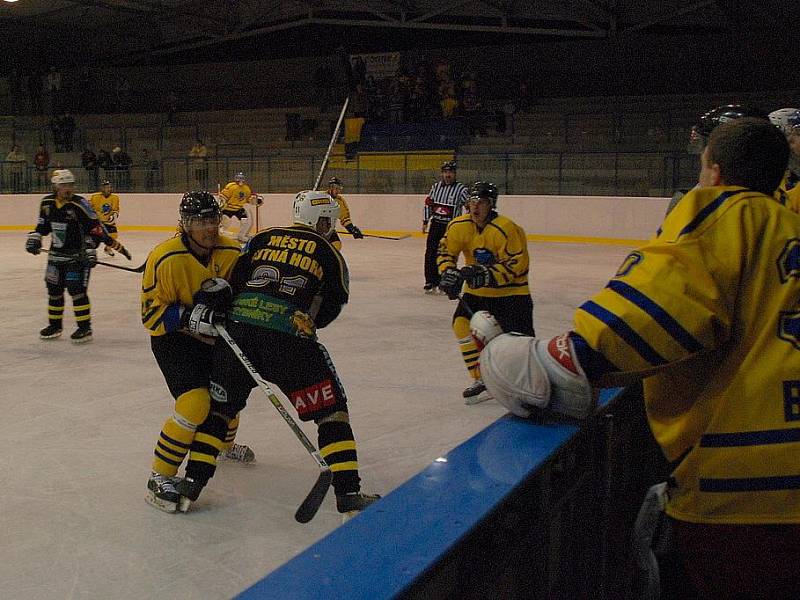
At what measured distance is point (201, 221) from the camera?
333 cm

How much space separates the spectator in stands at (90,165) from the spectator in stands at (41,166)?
78 cm

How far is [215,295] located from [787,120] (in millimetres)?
2198

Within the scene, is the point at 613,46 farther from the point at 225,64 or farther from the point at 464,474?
the point at 464,474

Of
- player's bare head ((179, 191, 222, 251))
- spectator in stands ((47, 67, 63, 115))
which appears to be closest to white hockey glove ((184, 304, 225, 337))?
player's bare head ((179, 191, 222, 251))

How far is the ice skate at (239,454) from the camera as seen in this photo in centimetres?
362

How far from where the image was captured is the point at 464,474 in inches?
52.1

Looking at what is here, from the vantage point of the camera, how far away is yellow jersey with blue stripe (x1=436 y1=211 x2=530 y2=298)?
15.2ft

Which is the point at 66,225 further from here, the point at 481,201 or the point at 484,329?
the point at 484,329

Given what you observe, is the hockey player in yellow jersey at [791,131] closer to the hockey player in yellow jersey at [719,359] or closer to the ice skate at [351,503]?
the ice skate at [351,503]

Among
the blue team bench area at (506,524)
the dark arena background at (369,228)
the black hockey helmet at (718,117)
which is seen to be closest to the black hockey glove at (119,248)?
the dark arena background at (369,228)

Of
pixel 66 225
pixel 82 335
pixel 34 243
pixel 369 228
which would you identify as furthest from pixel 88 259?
pixel 369 228

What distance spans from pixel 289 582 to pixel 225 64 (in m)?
23.9

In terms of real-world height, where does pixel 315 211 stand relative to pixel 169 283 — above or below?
above

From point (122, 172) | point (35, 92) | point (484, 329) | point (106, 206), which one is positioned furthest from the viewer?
point (35, 92)
